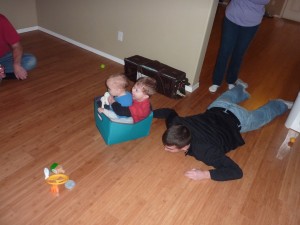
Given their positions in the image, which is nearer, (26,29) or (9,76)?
(9,76)

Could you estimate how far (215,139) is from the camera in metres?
1.67

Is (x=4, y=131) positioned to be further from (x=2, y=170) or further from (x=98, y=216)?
(x=98, y=216)

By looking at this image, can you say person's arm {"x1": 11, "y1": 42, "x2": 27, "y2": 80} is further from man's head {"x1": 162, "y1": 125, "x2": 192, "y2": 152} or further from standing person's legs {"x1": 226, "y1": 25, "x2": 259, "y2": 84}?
standing person's legs {"x1": 226, "y1": 25, "x2": 259, "y2": 84}

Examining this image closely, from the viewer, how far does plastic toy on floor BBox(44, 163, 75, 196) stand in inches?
57.1

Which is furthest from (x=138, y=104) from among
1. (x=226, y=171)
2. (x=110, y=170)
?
(x=226, y=171)

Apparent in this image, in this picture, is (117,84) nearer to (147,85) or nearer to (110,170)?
(147,85)

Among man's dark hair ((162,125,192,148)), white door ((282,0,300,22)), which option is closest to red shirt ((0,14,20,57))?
man's dark hair ((162,125,192,148))

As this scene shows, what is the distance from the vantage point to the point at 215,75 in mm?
2658

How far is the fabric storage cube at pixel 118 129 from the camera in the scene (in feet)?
5.52

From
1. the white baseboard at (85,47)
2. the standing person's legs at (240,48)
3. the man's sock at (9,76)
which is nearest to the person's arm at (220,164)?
the white baseboard at (85,47)

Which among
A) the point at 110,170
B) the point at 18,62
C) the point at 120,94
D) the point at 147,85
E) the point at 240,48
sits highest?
the point at 240,48

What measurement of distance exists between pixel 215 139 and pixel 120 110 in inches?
26.2

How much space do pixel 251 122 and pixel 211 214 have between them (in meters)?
0.85

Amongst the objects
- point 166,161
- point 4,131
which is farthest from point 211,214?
point 4,131
